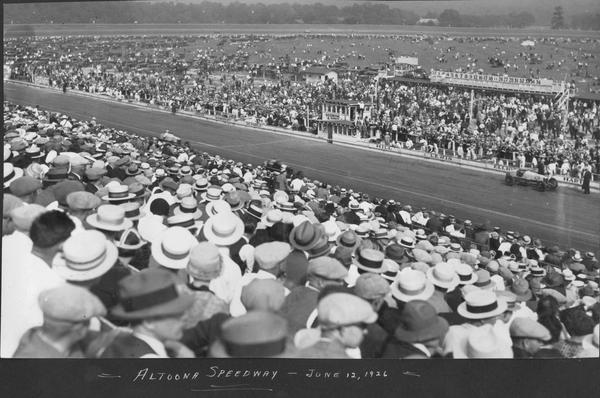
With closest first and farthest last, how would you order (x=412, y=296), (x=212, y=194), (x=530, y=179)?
1. (x=412, y=296)
2. (x=212, y=194)
3. (x=530, y=179)

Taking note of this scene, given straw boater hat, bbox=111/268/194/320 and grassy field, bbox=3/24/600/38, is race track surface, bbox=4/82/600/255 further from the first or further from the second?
straw boater hat, bbox=111/268/194/320

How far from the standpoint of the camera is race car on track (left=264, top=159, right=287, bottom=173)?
9402mm

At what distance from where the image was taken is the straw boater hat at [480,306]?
16.8ft

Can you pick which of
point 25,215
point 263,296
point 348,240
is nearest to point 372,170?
point 348,240

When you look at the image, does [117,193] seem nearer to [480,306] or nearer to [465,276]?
[465,276]

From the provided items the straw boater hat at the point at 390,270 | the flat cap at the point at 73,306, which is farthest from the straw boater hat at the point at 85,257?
the straw boater hat at the point at 390,270

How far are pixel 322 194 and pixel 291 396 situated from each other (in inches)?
132

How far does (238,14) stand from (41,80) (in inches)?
140

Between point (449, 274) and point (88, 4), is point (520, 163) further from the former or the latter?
point (88, 4)

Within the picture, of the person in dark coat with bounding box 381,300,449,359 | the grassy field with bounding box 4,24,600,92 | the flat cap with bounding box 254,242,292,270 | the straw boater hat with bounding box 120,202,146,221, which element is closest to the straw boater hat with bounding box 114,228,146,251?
the straw boater hat with bounding box 120,202,146,221

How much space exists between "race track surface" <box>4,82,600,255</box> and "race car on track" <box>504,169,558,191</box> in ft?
0.39

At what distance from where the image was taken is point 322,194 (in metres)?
8.77

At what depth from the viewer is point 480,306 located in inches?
202

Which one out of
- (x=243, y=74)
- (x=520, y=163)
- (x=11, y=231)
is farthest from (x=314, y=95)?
(x=11, y=231)
